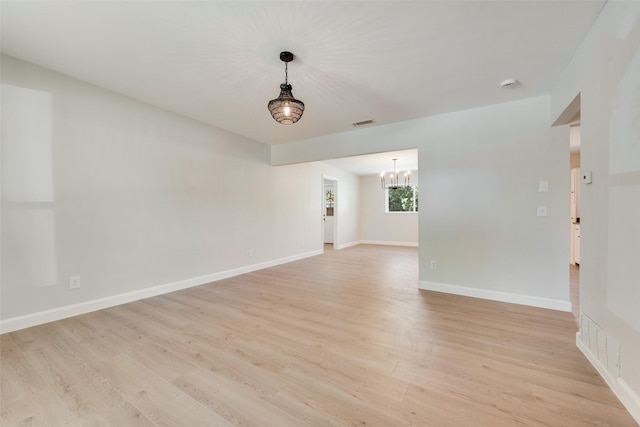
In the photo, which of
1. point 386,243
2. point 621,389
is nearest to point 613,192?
point 621,389

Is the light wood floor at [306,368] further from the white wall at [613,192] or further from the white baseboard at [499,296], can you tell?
the white wall at [613,192]

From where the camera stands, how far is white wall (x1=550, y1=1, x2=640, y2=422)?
137 cm

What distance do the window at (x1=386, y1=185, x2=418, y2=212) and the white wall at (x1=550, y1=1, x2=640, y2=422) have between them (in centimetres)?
638

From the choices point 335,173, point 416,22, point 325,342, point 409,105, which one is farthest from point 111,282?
point 335,173

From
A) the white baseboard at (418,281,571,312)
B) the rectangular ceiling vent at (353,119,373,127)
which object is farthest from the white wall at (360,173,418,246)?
the rectangular ceiling vent at (353,119,373,127)

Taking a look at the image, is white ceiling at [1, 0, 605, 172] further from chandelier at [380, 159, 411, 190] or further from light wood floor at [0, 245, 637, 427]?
chandelier at [380, 159, 411, 190]

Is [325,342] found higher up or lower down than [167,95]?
lower down

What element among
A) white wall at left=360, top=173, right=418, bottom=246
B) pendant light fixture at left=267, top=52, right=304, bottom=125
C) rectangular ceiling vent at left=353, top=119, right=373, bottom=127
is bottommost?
white wall at left=360, top=173, right=418, bottom=246

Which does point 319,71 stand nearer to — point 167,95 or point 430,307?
point 167,95

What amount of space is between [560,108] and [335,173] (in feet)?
18.2

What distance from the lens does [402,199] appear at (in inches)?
336

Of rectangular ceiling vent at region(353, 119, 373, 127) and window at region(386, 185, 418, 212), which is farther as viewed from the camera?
window at region(386, 185, 418, 212)

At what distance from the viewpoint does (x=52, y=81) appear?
264 cm

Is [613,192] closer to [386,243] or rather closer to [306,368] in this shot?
[306,368]
